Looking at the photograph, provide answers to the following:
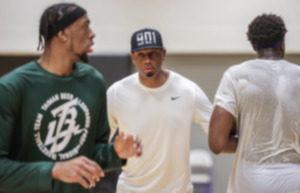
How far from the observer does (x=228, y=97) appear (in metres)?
2.93

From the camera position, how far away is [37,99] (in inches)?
91.0

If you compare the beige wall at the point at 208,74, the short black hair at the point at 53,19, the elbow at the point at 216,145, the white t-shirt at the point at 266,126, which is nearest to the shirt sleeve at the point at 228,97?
the white t-shirt at the point at 266,126

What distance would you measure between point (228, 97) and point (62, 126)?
107 cm

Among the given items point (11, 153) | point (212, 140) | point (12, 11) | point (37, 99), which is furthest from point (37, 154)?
point (12, 11)

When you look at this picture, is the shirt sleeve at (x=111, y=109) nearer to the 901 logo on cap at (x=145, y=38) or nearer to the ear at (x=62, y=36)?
the 901 logo on cap at (x=145, y=38)

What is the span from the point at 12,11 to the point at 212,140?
4.05 meters

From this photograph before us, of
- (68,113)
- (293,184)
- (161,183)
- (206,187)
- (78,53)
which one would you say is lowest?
(206,187)

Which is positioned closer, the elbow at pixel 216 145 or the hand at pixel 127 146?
the hand at pixel 127 146

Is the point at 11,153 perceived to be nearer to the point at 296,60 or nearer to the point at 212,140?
the point at 212,140

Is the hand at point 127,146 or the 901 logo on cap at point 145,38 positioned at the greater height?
the 901 logo on cap at point 145,38

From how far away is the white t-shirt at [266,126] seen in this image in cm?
285

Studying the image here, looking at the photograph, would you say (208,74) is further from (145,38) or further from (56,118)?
(56,118)

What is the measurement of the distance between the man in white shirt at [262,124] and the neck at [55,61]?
1.00 m

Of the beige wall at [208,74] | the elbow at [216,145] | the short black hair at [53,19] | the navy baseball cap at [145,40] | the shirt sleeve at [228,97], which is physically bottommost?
the beige wall at [208,74]
